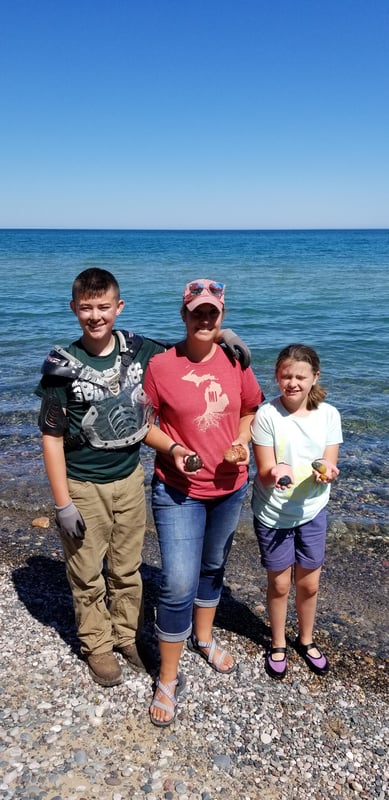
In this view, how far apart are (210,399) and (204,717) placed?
6.57 ft

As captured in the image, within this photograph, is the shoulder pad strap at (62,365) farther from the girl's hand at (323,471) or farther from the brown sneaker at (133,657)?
the brown sneaker at (133,657)

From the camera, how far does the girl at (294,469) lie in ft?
12.3

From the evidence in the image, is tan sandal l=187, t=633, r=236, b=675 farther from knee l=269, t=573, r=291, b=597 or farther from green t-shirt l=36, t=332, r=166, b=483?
green t-shirt l=36, t=332, r=166, b=483

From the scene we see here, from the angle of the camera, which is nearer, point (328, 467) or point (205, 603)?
point (328, 467)

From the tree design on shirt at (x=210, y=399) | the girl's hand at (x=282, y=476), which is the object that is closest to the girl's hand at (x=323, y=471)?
the girl's hand at (x=282, y=476)

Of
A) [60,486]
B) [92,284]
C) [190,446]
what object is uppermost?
[92,284]

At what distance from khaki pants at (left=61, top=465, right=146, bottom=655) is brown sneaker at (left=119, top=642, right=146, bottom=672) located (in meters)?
0.04

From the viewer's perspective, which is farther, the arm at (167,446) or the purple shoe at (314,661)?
the purple shoe at (314,661)

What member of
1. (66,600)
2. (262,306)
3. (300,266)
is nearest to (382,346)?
(262,306)

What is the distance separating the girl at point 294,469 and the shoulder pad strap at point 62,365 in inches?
45.1

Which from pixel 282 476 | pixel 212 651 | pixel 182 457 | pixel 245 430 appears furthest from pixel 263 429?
pixel 212 651

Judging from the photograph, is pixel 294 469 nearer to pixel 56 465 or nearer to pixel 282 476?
pixel 282 476

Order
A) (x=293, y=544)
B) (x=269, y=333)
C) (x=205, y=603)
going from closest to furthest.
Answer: (x=293, y=544), (x=205, y=603), (x=269, y=333)

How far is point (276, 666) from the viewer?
4273 millimetres
